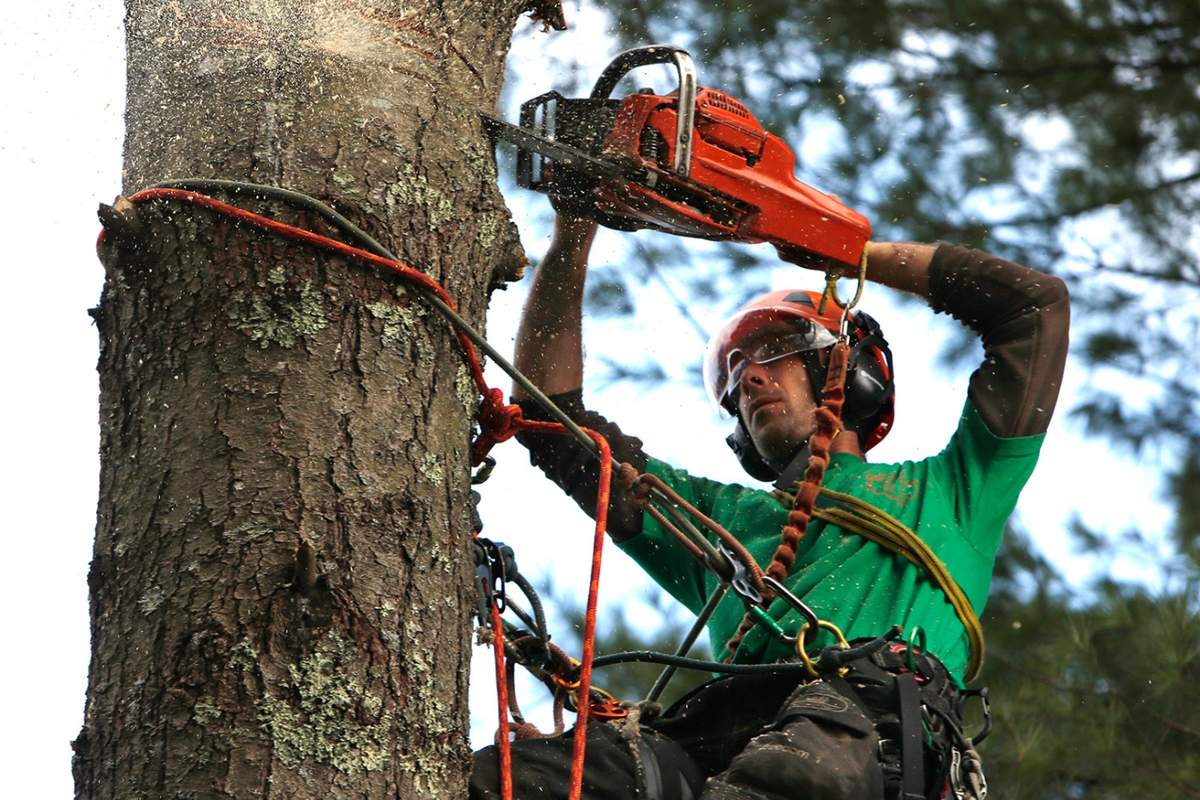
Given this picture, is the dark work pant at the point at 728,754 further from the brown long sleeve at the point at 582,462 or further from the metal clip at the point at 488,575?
the brown long sleeve at the point at 582,462

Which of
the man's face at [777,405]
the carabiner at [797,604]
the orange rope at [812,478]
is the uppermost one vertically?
the man's face at [777,405]

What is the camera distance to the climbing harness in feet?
6.40

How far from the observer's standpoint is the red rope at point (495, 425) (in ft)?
6.30

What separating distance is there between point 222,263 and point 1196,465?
431 centimetres

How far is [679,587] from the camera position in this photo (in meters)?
3.33

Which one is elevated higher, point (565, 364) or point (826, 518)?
point (565, 364)

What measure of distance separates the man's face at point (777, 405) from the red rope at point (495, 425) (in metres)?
1.12

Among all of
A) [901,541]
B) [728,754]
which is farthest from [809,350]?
[728,754]

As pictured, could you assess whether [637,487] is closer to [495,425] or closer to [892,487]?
[495,425]

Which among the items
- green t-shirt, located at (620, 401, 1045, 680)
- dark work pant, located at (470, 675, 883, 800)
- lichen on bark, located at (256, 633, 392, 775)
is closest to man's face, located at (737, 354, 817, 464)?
green t-shirt, located at (620, 401, 1045, 680)

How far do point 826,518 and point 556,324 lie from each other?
770 millimetres

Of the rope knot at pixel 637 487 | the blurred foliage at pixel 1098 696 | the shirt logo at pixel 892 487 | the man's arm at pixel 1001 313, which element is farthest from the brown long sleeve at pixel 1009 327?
the blurred foliage at pixel 1098 696

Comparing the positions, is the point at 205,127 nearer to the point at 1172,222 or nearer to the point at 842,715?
the point at 842,715

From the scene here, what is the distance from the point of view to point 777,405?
11.2 feet
